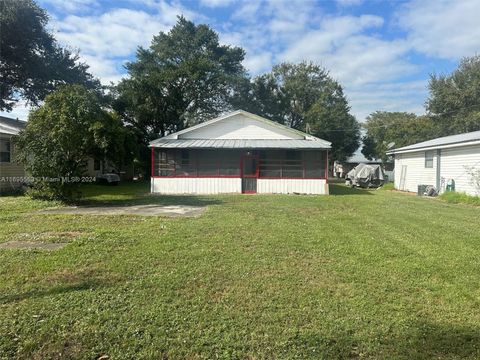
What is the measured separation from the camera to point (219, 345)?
2957 mm

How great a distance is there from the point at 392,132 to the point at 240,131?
34286 millimetres

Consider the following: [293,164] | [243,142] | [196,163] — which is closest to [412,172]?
[293,164]

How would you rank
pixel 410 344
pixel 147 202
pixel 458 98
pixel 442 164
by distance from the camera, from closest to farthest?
pixel 410 344 → pixel 147 202 → pixel 442 164 → pixel 458 98

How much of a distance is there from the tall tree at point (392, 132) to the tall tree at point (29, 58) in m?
30.9

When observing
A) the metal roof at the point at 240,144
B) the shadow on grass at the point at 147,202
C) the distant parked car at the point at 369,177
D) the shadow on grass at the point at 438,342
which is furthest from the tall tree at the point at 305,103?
the shadow on grass at the point at 438,342

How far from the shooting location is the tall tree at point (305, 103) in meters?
40.6

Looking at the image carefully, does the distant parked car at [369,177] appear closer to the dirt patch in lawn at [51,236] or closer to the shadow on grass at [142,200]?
the shadow on grass at [142,200]

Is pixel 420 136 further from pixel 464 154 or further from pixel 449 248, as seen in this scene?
pixel 449 248

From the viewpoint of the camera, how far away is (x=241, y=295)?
13.1 feet

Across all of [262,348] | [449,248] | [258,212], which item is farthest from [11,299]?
[258,212]

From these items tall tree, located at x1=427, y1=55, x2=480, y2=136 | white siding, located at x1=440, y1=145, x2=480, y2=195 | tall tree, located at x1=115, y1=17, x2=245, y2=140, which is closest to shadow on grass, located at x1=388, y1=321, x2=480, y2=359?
white siding, located at x1=440, y1=145, x2=480, y2=195

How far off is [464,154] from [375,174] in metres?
9.77

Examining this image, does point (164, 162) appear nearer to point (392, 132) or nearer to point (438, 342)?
point (438, 342)

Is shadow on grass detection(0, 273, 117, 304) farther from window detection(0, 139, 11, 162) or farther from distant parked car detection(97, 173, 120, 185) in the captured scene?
distant parked car detection(97, 173, 120, 185)
